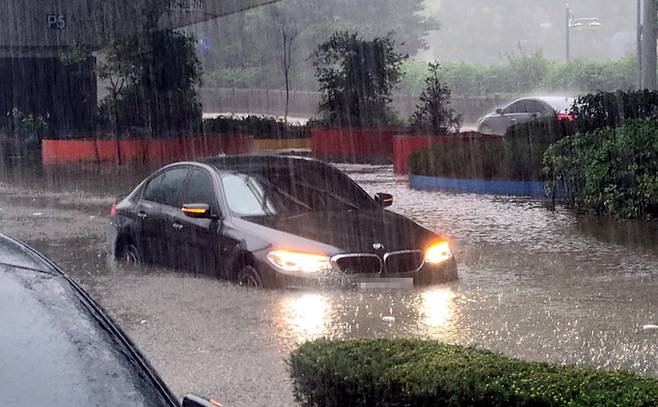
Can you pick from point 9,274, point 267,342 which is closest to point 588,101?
point 267,342

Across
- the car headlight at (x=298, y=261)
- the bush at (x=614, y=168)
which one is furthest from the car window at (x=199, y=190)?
the bush at (x=614, y=168)

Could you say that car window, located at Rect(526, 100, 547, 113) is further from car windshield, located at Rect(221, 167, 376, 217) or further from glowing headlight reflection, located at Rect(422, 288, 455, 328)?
glowing headlight reflection, located at Rect(422, 288, 455, 328)

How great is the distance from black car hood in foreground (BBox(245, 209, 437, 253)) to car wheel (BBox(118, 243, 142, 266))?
82.8 inches

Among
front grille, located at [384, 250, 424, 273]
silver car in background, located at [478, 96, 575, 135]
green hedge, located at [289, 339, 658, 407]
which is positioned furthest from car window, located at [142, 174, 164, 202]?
silver car in background, located at [478, 96, 575, 135]

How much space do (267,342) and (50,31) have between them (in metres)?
35.1

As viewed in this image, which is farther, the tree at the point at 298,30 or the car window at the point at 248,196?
the tree at the point at 298,30

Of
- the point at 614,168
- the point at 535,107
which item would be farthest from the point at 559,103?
the point at 614,168

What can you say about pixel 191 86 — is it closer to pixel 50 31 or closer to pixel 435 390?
pixel 50 31

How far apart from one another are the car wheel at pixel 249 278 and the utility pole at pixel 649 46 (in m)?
16.1

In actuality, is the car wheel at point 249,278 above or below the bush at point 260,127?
below

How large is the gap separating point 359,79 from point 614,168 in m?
15.8

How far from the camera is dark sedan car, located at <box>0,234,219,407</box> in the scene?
8.66 ft

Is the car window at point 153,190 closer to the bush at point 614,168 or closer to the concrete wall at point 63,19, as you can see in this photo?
the bush at point 614,168

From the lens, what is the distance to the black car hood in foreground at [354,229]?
8.98 meters
